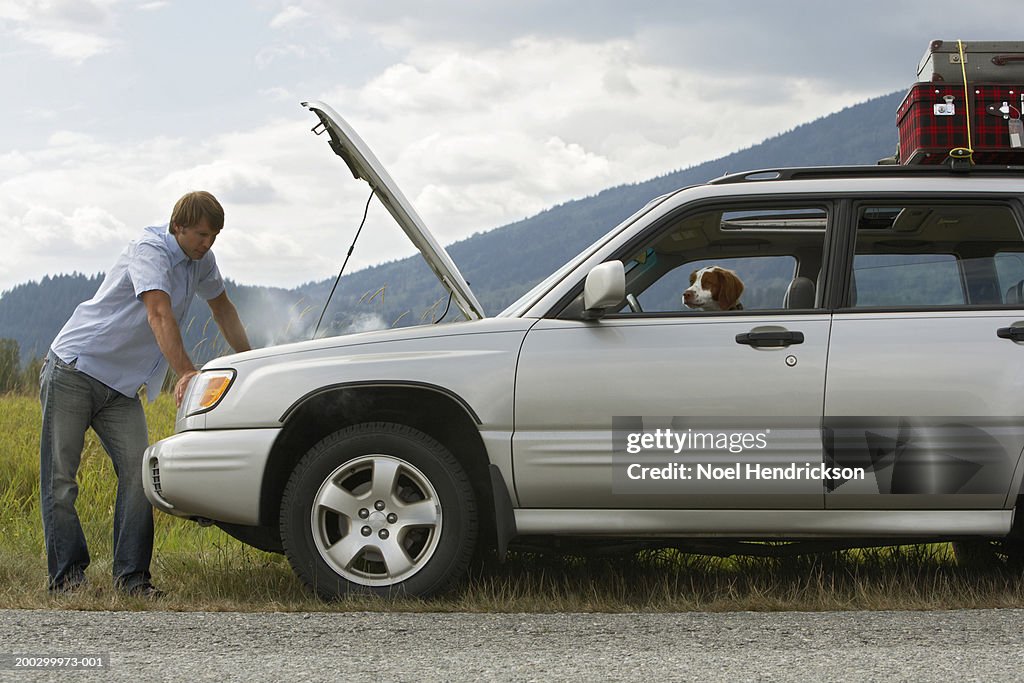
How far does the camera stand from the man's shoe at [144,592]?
5324mm

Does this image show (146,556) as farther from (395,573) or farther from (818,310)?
A: (818,310)

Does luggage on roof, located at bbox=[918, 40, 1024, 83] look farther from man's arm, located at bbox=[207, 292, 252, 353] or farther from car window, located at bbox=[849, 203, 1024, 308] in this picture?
man's arm, located at bbox=[207, 292, 252, 353]

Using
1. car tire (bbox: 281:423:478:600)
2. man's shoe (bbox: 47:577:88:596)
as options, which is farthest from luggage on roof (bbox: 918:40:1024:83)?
man's shoe (bbox: 47:577:88:596)

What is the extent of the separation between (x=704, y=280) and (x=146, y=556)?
3.01 m

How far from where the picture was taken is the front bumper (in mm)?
4918

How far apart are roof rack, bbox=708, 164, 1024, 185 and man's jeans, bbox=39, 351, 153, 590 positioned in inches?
123

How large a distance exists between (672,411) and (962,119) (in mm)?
2124

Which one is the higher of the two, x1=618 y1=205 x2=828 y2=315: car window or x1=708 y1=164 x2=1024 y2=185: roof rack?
x1=708 y1=164 x2=1024 y2=185: roof rack

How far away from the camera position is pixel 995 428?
4.68 m

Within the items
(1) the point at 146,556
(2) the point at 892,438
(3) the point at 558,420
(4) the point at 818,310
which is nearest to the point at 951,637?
(2) the point at 892,438

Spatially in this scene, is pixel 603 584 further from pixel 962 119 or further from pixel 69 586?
pixel 962 119

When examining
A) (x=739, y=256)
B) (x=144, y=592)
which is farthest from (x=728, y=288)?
(x=144, y=592)

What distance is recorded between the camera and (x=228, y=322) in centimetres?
611

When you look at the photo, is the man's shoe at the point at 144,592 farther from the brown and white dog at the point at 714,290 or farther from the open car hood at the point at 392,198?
the brown and white dog at the point at 714,290
